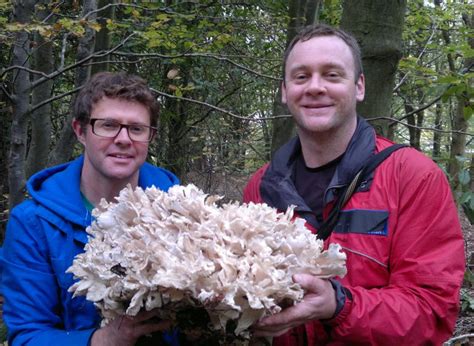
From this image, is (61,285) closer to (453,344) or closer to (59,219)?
(59,219)

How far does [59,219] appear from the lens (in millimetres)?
2223

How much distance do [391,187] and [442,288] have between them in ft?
1.54

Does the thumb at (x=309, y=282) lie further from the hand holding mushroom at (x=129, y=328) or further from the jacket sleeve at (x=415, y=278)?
the hand holding mushroom at (x=129, y=328)

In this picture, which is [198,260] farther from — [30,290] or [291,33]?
[291,33]

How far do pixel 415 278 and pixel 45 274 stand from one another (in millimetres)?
1592

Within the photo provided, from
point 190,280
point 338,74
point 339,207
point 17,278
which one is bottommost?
point 17,278

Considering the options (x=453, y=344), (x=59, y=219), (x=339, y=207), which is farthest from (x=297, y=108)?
(x=453, y=344)

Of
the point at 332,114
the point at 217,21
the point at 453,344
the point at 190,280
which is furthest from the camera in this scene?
the point at 217,21

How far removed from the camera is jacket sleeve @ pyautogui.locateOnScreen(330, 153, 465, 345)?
1963 millimetres

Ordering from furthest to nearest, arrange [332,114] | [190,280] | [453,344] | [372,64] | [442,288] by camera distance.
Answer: [453,344]
[372,64]
[332,114]
[442,288]
[190,280]

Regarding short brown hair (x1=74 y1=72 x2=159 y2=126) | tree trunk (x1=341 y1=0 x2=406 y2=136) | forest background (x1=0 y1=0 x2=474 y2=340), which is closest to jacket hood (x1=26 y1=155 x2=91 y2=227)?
short brown hair (x1=74 y1=72 x2=159 y2=126)

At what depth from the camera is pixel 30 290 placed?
2.10 m

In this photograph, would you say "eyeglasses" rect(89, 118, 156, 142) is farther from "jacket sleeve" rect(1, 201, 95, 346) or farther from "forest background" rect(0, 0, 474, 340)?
"forest background" rect(0, 0, 474, 340)

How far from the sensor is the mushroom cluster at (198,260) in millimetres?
1634
